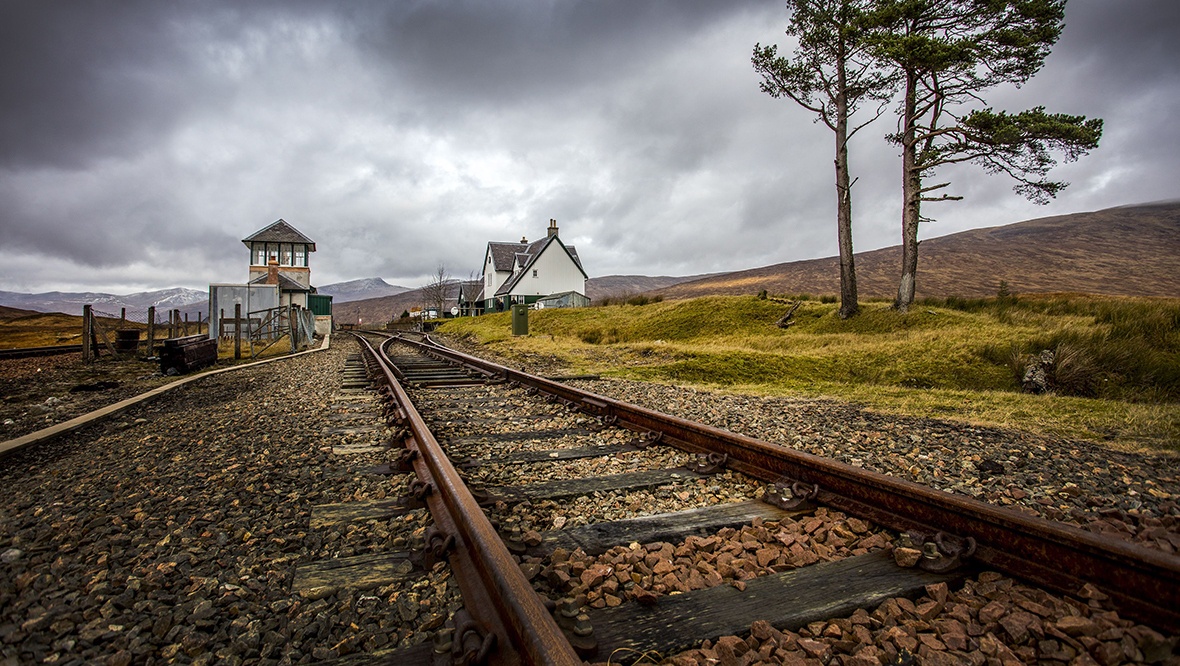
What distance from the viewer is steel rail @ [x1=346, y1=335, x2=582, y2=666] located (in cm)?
131

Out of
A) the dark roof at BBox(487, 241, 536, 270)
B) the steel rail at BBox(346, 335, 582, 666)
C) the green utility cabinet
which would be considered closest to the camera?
the steel rail at BBox(346, 335, 582, 666)

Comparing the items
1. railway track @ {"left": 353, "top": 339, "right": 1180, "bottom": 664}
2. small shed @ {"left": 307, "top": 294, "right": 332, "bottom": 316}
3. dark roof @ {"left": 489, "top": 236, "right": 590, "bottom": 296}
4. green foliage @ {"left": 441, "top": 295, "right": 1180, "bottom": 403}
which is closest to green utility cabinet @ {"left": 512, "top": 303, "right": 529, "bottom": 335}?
green foliage @ {"left": 441, "top": 295, "right": 1180, "bottom": 403}

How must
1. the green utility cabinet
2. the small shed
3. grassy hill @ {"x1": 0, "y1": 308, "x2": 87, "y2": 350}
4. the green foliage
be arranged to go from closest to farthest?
1. the green foliage
2. grassy hill @ {"x1": 0, "y1": 308, "x2": 87, "y2": 350}
3. the green utility cabinet
4. the small shed

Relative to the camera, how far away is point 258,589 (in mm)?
1924

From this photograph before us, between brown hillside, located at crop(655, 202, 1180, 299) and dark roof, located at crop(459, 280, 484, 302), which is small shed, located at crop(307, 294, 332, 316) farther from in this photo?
brown hillside, located at crop(655, 202, 1180, 299)

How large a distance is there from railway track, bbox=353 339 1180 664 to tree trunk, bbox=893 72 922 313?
12.4 meters

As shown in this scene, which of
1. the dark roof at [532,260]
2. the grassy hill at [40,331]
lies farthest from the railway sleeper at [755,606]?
the dark roof at [532,260]

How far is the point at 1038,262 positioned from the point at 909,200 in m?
48.8

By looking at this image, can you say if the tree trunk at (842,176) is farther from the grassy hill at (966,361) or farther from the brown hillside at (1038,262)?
the brown hillside at (1038,262)

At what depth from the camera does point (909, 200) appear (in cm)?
1351

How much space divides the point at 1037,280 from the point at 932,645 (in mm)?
52093

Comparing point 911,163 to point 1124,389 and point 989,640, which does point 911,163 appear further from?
point 989,640

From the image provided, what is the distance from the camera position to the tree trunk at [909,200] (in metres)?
13.3

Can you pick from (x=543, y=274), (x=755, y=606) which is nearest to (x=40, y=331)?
(x=543, y=274)
